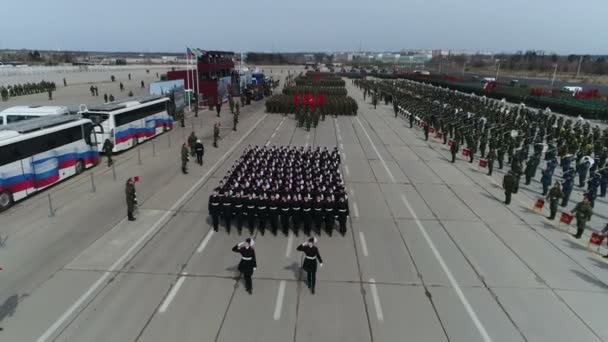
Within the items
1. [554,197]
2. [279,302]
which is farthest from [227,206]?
[554,197]

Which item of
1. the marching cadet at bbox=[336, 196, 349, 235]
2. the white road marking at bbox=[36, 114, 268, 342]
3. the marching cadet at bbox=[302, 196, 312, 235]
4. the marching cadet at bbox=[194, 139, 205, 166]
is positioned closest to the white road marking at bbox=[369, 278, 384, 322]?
the marching cadet at bbox=[336, 196, 349, 235]

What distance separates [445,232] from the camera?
13.8 meters

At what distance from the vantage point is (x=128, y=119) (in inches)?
940

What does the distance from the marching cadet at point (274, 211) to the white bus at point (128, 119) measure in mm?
13592

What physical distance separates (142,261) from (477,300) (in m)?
9.35

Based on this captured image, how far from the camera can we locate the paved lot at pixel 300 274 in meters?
8.67

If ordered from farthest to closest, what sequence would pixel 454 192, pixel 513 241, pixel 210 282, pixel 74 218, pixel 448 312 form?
1. pixel 454 192
2. pixel 74 218
3. pixel 513 241
4. pixel 210 282
5. pixel 448 312

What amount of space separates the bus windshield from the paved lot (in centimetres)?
454

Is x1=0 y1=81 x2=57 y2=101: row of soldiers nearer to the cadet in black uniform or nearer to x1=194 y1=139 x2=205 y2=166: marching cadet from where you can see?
x1=194 y1=139 x2=205 y2=166: marching cadet

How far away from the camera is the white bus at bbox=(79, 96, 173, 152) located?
71.6 feet

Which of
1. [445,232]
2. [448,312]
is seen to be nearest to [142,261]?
[448,312]

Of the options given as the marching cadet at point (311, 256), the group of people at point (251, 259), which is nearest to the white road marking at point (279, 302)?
the group of people at point (251, 259)

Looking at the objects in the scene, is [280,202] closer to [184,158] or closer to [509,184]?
[184,158]

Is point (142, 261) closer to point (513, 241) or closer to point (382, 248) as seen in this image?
point (382, 248)
